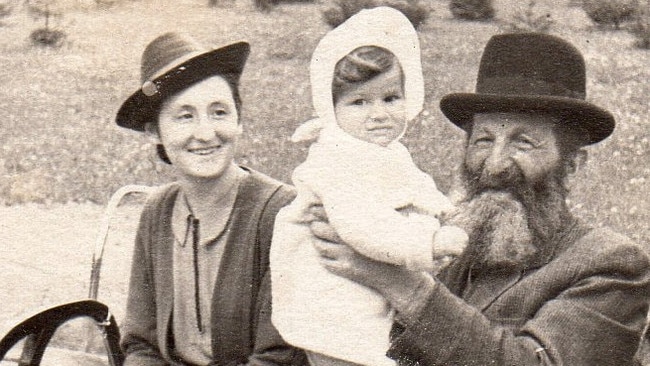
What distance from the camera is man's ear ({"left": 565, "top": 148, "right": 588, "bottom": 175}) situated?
102 inches

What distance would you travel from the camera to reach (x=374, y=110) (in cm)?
225

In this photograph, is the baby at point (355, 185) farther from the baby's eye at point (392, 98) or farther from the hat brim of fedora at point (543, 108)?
the hat brim of fedora at point (543, 108)

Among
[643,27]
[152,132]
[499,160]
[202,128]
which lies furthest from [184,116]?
[643,27]

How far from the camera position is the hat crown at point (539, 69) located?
2.53 m

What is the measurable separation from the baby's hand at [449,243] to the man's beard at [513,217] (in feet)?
1.45

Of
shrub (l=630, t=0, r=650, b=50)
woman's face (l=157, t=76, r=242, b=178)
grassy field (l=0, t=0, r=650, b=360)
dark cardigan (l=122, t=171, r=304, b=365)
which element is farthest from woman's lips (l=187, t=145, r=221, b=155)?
shrub (l=630, t=0, r=650, b=50)

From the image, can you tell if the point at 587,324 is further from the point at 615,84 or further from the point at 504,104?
the point at 615,84

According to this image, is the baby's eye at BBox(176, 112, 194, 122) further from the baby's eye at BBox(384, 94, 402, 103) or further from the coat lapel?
the baby's eye at BBox(384, 94, 402, 103)

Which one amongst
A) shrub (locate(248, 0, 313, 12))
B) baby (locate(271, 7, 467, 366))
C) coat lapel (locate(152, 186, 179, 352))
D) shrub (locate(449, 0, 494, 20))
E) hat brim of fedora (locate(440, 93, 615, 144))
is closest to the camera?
baby (locate(271, 7, 467, 366))

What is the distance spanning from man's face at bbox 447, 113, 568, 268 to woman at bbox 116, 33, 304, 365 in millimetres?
511

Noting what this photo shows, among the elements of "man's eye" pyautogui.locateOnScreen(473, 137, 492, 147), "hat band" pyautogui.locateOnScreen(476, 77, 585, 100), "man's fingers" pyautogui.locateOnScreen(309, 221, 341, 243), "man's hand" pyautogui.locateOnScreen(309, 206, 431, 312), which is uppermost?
"hat band" pyautogui.locateOnScreen(476, 77, 585, 100)

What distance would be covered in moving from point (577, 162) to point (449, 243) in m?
0.69

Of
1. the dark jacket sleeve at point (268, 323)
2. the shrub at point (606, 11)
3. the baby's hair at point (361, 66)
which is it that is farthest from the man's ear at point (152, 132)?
the shrub at point (606, 11)

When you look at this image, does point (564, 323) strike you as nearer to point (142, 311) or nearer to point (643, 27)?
point (142, 311)
